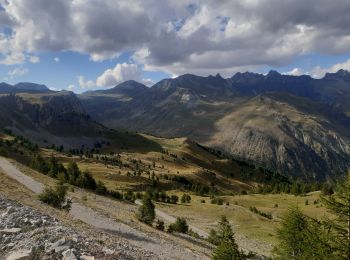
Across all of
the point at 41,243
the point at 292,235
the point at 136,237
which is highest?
the point at 41,243

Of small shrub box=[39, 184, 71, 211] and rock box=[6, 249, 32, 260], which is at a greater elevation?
rock box=[6, 249, 32, 260]

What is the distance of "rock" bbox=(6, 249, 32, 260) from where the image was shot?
1966 centimetres

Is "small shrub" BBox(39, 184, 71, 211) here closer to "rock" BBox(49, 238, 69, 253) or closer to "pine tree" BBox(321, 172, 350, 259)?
"rock" BBox(49, 238, 69, 253)

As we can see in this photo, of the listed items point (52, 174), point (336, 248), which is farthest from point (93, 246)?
point (52, 174)

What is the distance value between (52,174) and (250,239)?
4728 cm

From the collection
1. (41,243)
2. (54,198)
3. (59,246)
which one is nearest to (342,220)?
(59,246)

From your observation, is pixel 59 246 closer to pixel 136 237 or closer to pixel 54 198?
pixel 136 237

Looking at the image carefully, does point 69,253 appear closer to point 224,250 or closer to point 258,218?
point 224,250

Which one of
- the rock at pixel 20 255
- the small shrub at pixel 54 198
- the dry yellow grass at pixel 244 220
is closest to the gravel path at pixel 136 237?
the small shrub at pixel 54 198

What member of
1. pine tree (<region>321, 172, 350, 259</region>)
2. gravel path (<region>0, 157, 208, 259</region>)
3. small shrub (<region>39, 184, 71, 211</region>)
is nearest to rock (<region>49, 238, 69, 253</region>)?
gravel path (<region>0, 157, 208, 259</region>)

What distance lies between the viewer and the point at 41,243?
2106 centimetres

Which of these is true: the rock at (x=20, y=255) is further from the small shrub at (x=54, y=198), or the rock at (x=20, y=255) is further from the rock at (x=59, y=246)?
the small shrub at (x=54, y=198)

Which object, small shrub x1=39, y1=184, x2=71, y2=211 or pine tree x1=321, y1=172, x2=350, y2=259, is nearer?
pine tree x1=321, y1=172, x2=350, y2=259

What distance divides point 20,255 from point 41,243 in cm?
135
